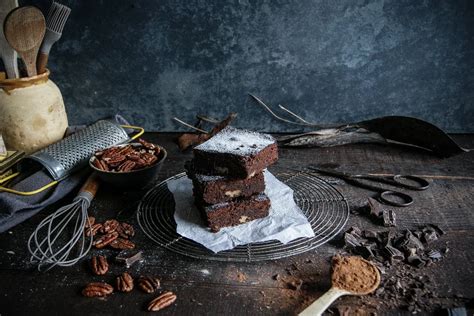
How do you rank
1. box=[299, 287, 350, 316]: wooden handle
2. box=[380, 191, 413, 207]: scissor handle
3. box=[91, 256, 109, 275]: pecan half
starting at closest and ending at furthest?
box=[299, 287, 350, 316]: wooden handle → box=[91, 256, 109, 275]: pecan half → box=[380, 191, 413, 207]: scissor handle

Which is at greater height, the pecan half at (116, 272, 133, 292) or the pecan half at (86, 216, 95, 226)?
the pecan half at (86, 216, 95, 226)

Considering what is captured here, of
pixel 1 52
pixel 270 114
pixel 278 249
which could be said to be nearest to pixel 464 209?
pixel 278 249

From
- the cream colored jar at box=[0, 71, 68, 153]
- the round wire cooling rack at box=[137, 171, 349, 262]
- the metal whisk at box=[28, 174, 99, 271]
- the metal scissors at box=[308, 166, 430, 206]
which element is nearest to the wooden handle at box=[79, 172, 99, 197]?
the metal whisk at box=[28, 174, 99, 271]

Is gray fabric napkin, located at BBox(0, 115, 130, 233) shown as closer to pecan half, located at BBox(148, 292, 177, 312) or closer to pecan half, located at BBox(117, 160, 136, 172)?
pecan half, located at BBox(117, 160, 136, 172)

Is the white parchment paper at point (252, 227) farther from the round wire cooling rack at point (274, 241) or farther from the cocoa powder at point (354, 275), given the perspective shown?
the cocoa powder at point (354, 275)

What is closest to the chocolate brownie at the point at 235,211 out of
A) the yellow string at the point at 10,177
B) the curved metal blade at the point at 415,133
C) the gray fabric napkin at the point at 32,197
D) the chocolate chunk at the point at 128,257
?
the chocolate chunk at the point at 128,257
